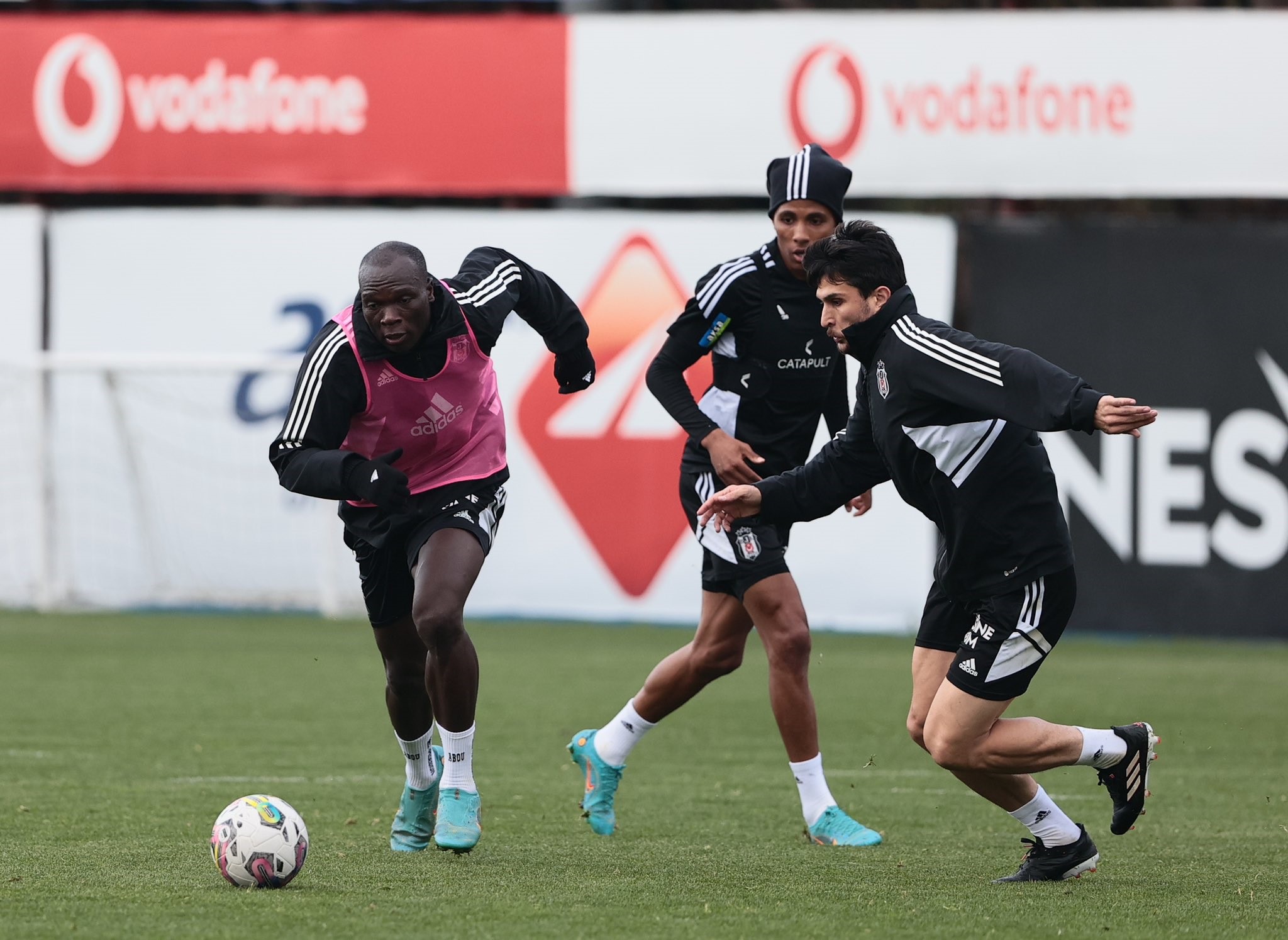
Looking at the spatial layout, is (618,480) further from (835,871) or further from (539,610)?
(835,871)

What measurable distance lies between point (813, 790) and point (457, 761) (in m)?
1.39

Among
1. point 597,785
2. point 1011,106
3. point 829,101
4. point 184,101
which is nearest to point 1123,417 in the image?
point 597,785

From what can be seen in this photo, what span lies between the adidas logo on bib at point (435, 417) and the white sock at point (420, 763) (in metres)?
1.04

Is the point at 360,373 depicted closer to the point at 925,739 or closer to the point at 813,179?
the point at 813,179

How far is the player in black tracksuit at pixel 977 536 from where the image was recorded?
18.5ft

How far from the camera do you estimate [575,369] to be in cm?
704

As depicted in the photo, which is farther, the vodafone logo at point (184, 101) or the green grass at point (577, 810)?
the vodafone logo at point (184, 101)

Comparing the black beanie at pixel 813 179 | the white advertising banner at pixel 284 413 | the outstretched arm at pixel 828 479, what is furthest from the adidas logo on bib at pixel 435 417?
the white advertising banner at pixel 284 413

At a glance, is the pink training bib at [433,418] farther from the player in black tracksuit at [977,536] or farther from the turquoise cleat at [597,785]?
the turquoise cleat at [597,785]

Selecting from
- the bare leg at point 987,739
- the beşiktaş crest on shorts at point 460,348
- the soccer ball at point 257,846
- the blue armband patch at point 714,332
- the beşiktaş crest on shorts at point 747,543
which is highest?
the beşiktaş crest on shorts at point 460,348

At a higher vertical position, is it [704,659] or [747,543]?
[747,543]

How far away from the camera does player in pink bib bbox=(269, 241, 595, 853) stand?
235 inches

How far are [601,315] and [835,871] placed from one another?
10104 millimetres

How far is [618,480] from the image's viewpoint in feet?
51.8
